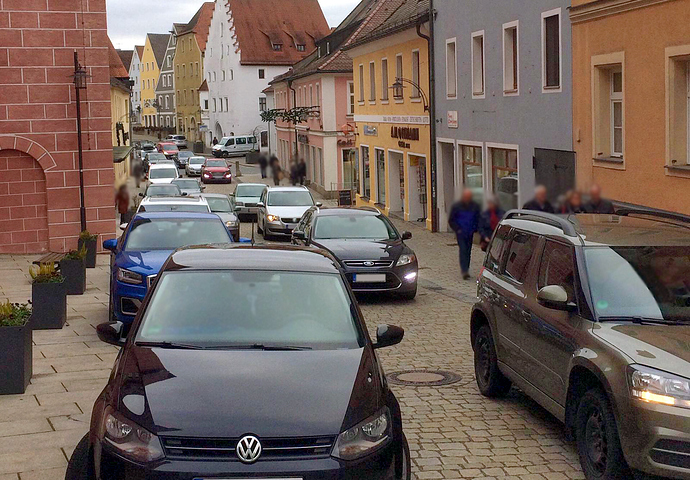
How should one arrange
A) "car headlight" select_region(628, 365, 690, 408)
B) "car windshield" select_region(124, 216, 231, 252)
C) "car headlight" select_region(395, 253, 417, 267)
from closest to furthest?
"car headlight" select_region(628, 365, 690, 408) → "car windshield" select_region(124, 216, 231, 252) → "car headlight" select_region(395, 253, 417, 267)

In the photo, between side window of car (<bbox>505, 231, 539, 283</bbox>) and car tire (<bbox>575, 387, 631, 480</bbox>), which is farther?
side window of car (<bbox>505, 231, 539, 283</bbox>)

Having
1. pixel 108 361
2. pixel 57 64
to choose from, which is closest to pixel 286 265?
pixel 108 361

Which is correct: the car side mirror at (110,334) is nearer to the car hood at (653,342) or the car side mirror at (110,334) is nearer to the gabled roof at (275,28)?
the car hood at (653,342)

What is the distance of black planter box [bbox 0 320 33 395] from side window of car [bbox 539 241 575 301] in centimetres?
477

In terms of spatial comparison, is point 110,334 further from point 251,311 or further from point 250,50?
point 250,50

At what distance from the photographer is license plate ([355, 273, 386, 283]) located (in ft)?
53.9

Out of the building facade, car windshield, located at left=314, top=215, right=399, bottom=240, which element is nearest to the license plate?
car windshield, located at left=314, top=215, right=399, bottom=240

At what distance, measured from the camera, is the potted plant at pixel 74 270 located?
16922 millimetres

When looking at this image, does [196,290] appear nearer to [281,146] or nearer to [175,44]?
[175,44]

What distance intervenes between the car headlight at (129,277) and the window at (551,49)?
1092cm

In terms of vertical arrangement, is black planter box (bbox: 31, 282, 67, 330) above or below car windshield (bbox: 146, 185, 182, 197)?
below

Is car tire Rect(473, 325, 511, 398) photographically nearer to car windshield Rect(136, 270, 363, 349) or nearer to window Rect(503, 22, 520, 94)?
car windshield Rect(136, 270, 363, 349)

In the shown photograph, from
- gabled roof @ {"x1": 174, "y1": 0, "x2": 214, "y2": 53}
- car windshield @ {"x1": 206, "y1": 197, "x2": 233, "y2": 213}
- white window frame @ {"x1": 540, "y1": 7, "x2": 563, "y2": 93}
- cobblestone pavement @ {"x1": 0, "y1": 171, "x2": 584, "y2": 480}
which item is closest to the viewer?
cobblestone pavement @ {"x1": 0, "y1": 171, "x2": 584, "y2": 480}

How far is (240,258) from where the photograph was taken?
7016 millimetres
